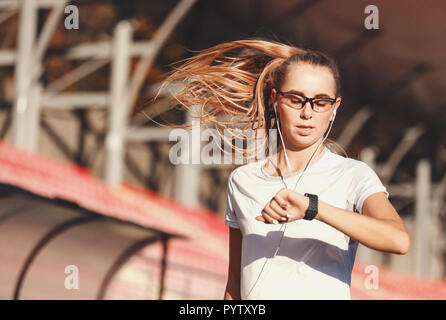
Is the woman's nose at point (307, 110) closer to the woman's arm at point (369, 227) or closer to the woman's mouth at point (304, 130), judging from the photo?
the woman's mouth at point (304, 130)

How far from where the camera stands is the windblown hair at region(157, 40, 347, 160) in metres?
2.55

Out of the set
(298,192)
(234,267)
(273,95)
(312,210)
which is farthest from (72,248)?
(312,210)

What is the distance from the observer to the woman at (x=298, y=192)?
2.28 metres

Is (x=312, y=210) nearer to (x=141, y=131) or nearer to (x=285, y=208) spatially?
(x=285, y=208)

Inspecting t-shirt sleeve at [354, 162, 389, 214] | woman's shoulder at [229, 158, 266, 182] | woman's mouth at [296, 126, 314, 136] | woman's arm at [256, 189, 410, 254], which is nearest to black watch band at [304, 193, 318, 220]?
woman's arm at [256, 189, 410, 254]

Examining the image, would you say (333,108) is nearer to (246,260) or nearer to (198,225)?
(246,260)

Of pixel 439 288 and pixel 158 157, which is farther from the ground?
pixel 158 157

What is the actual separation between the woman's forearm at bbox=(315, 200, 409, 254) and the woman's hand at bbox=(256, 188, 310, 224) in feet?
0.24

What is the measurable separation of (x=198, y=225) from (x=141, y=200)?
1210mm

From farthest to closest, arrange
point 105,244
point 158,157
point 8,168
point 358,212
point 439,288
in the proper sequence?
point 158,157 → point 439,288 → point 8,168 → point 105,244 → point 358,212

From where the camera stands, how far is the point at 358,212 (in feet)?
7.38

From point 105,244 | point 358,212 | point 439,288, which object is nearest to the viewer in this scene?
point 358,212

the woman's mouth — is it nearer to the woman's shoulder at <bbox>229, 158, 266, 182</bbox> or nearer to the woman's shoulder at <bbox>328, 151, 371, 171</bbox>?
the woman's shoulder at <bbox>328, 151, 371, 171</bbox>
